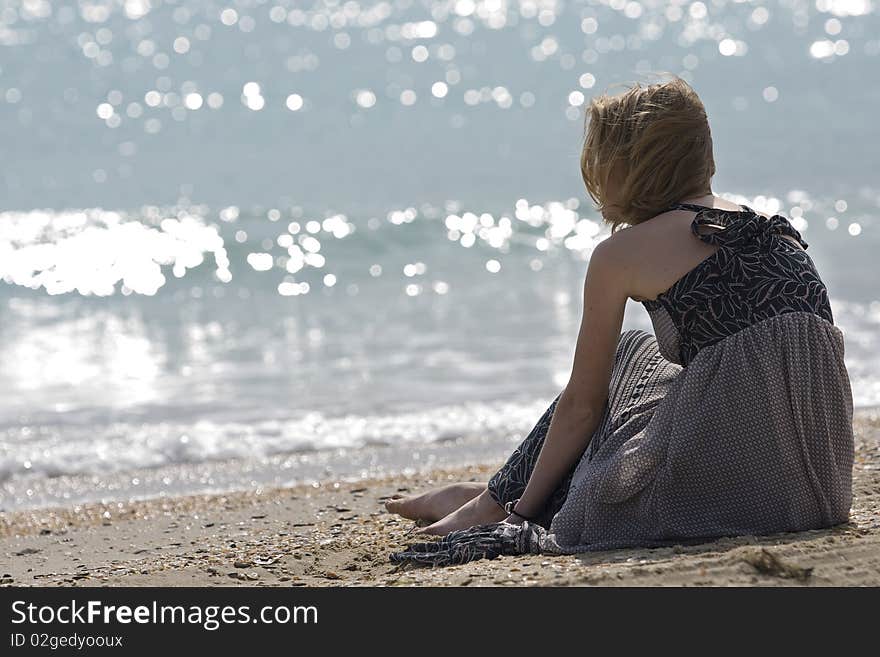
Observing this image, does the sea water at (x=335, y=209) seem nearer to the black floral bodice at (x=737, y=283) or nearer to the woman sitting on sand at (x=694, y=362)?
the woman sitting on sand at (x=694, y=362)

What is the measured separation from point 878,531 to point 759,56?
19.2 meters

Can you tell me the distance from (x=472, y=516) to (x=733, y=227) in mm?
1170

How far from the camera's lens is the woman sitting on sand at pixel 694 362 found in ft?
9.77

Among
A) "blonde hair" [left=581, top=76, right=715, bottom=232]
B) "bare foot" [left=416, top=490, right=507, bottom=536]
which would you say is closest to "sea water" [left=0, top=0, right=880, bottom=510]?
"blonde hair" [left=581, top=76, right=715, bottom=232]

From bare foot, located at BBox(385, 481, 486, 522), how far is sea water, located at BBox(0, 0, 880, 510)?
135 centimetres

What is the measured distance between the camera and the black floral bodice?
2.98 m

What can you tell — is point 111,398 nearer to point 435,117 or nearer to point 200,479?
point 200,479

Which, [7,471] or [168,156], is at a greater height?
[168,156]

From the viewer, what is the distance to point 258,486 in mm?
5215

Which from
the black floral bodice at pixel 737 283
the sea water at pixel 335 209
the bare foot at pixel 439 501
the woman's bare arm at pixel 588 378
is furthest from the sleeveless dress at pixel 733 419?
the bare foot at pixel 439 501

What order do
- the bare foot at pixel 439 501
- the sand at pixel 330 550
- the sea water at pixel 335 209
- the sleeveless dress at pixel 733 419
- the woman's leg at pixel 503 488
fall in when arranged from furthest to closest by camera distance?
the sea water at pixel 335 209 → the bare foot at pixel 439 501 → the woman's leg at pixel 503 488 → the sleeveless dress at pixel 733 419 → the sand at pixel 330 550

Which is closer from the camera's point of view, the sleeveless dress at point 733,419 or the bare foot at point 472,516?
the sleeveless dress at point 733,419

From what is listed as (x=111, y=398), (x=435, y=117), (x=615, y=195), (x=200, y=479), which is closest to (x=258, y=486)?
(x=200, y=479)

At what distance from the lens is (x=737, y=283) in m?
2.98
